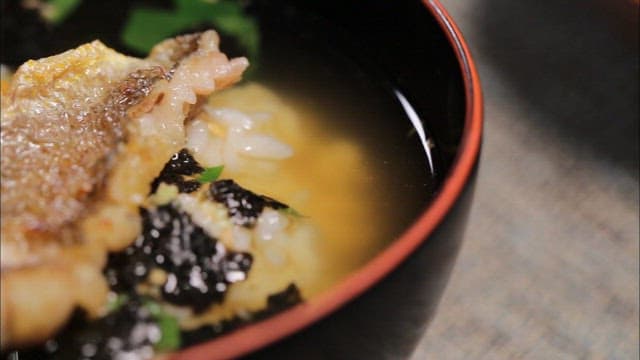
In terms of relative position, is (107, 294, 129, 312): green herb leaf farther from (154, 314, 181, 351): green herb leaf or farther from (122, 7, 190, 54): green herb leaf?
(122, 7, 190, 54): green herb leaf

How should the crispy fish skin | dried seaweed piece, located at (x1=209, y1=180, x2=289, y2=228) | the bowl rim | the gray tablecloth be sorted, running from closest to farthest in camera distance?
1. the bowl rim
2. the crispy fish skin
3. dried seaweed piece, located at (x1=209, y1=180, x2=289, y2=228)
4. the gray tablecloth

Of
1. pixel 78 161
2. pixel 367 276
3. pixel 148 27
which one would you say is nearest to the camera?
pixel 367 276

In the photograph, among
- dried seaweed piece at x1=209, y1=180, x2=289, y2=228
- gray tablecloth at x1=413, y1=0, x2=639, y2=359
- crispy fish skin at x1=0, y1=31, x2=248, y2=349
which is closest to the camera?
crispy fish skin at x1=0, y1=31, x2=248, y2=349

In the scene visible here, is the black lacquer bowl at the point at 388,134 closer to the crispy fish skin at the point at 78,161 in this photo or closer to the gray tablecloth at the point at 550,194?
the crispy fish skin at the point at 78,161

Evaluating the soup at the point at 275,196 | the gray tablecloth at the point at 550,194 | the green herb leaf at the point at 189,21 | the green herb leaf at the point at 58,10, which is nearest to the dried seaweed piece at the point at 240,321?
the soup at the point at 275,196

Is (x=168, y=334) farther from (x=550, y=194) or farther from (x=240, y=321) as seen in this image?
(x=550, y=194)

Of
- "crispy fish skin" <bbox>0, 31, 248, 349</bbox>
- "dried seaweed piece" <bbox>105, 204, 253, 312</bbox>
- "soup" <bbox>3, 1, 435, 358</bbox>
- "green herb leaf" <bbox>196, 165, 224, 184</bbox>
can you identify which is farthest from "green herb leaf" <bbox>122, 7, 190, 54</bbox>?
"dried seaweed piece" <bbox>105, 204, 253, 312</bbox>

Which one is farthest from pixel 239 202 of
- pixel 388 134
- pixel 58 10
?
pixel 58 10
